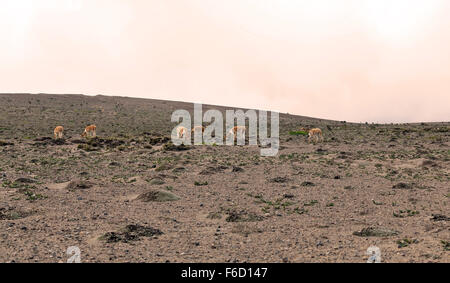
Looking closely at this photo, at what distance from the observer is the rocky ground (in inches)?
321

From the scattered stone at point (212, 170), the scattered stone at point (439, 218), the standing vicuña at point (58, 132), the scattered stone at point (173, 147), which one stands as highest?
the standing vicuña at point (58, 132)

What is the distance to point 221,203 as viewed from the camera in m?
13.2

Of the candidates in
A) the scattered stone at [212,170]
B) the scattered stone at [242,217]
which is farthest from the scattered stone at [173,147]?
the scattered stone at [242,217]

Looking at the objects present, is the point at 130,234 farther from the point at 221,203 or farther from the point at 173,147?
the point at 173,147

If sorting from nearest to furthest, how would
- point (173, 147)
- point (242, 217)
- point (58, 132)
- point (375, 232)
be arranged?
point (375, 232) → point (242, 217) → point (173, 147) → point (58, 132)

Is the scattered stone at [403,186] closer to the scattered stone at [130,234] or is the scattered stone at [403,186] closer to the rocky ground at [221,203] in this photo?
the rocky ground at [221,203]

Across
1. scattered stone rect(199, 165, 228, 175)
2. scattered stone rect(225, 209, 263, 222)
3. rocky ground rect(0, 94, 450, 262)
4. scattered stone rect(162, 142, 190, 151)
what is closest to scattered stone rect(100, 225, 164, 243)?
rocky ground rect(0, 94, 450, 262)

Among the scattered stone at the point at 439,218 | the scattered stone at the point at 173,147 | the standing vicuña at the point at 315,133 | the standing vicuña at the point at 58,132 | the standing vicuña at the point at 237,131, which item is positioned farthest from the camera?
the standing vicuña at the point at 237,131

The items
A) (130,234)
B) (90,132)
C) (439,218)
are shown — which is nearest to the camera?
(130,234)

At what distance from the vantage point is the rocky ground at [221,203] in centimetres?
816

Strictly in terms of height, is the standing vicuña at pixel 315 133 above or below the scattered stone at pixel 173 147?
above

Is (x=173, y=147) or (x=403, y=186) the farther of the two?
(x=173, y=147)

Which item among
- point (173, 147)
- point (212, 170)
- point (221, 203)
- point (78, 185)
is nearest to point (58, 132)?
point (173, 147)

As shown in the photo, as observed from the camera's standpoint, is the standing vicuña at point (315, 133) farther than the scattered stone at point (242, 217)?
Yes
